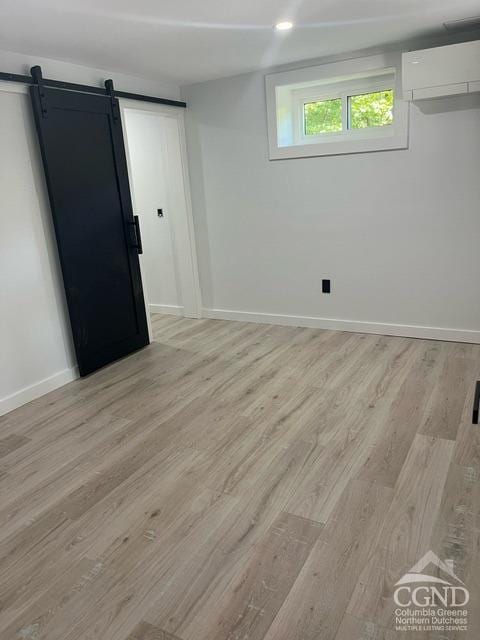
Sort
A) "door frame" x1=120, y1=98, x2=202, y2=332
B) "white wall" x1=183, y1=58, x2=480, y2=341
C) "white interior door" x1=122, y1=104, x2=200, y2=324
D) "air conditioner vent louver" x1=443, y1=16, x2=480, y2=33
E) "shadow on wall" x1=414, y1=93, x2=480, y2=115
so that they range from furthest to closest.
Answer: "white interior door" x1=122, y1=104, x2=200, y2=324, "door frame" x1=120, y1=98, x2=202, y2=332, "white wall" x1=183, y1=58, x2=480, y2=341, "shadow on wall" x1=414, y1=93, x2=480, y2=115, "air conditioner vent louver" x1=443, y1=16, x2=480, y2=33

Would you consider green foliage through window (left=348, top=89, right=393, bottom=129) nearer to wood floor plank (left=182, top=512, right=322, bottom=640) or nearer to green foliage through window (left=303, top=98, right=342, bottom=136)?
green foliage through window (left=303, top=98, right=342, bottom=136)

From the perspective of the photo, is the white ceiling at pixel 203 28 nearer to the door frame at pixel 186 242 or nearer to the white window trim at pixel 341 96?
the white window trim at pixel 341 96

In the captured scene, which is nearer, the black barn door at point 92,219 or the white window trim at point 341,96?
the black barn door at point 92,219

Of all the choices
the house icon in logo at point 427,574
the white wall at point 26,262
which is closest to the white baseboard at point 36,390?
the white wall at point 26,262

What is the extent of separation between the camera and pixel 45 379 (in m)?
3.32

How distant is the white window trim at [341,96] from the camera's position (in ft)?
11.3

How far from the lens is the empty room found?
5.45ft

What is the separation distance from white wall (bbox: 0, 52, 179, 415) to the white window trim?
1511mm

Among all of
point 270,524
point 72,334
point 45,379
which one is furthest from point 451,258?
point 45,379

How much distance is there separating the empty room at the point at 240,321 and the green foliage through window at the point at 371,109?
16mm

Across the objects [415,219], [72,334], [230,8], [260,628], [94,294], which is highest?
[230,8]

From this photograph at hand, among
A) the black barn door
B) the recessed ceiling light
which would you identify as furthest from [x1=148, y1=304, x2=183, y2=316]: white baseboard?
the recessed ceiling light

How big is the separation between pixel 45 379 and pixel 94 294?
71 centimetres

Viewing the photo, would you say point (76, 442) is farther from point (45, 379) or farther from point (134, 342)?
point (134, 342)
